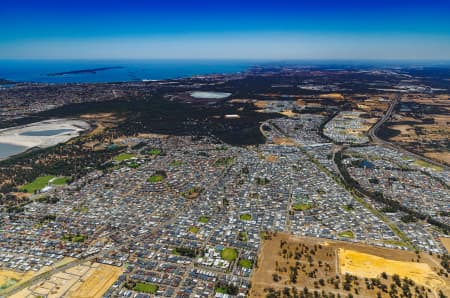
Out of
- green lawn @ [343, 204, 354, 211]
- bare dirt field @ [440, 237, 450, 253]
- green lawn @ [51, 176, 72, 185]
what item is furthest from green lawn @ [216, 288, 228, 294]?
green lawn @ [51, 176, 72, 185]

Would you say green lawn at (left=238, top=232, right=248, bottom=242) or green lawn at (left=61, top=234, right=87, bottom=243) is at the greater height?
green lawn at (left=61, top=234, right=87, bottom=243)

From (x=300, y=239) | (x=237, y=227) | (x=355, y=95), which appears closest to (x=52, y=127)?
(x=237, y=227)

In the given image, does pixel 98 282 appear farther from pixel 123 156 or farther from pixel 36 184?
pixel 123 156

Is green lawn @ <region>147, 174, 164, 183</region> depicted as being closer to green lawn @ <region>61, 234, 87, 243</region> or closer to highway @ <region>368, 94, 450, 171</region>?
green lawn @ <region>61, 234, 87, 243</region>

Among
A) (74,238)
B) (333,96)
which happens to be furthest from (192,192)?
(333,96)

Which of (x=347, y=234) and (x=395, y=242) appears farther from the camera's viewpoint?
(x=347, y=234)

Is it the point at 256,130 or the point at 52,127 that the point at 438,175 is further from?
the point at 52,127

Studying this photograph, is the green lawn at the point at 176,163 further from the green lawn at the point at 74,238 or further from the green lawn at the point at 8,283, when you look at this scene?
the green lawn at the point at 8,283
